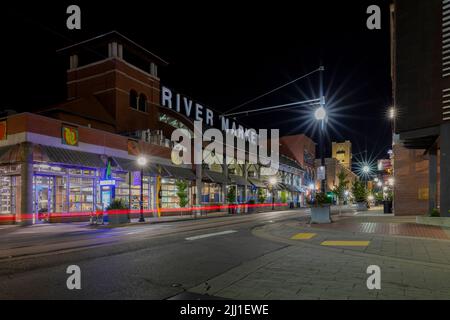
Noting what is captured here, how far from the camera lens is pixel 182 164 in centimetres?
3712

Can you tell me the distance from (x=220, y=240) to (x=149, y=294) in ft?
24.3

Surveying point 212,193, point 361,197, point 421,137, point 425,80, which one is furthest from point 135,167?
point 361,197

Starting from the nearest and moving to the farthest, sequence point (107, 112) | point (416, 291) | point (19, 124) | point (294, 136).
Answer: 1. point (416, 291)
2. point (19, 124)
3. point (107, 112)
4. point (294, 136)

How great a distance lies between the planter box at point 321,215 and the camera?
19.5 meters

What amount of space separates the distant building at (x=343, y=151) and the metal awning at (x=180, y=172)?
3885 inches

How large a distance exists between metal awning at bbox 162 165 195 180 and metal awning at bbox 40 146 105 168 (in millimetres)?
7987

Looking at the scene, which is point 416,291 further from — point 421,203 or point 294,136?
point 294,136

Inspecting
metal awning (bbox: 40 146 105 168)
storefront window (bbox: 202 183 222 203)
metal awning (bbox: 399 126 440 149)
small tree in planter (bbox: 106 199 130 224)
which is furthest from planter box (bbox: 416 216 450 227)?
storefront window (bbox: 202 183 222 203)

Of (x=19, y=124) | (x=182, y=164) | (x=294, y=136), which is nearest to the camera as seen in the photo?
(x=19, y=124)

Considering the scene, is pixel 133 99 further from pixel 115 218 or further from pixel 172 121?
pixel 115 218

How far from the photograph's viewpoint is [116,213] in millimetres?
22688

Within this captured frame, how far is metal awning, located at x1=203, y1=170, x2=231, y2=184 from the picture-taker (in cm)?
3928
